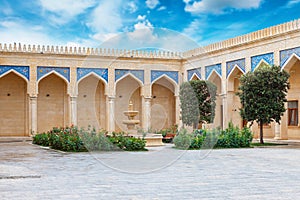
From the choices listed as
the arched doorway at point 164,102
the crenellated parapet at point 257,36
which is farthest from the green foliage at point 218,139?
the arched doorway at point 164,102

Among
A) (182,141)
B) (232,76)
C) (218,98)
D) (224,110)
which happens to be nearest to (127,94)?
(218,98)

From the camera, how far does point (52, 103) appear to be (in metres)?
24.5

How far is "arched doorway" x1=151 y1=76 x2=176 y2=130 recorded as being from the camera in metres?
25.3

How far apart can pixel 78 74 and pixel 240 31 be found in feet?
27.3

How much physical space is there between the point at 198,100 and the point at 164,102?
7.52m

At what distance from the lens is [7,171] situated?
825 cm

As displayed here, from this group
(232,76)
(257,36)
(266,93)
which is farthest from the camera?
(232,76)

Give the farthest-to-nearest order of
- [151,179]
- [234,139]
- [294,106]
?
[294,106]
[234,139]
[151,179]

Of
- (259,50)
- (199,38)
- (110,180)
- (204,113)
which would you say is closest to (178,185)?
(110,180)

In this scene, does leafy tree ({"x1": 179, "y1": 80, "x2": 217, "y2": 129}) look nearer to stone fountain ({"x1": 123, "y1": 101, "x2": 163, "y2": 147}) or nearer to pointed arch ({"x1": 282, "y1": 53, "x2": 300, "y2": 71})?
stone fountain ({"x1": 123, "y1": 101, "x2": 163, "y2": 147})

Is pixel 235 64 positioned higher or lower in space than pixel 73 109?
higher

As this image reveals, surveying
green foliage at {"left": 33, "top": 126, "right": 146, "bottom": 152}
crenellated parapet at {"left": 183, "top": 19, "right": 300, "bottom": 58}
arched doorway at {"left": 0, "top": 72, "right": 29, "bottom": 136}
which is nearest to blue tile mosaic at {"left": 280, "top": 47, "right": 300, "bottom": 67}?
crenellated parapet at {"left": 183, "top": 19, "right": 300, "bottom": 58}

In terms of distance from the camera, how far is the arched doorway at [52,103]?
24.2 m

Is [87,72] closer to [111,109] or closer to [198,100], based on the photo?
[111,109]
